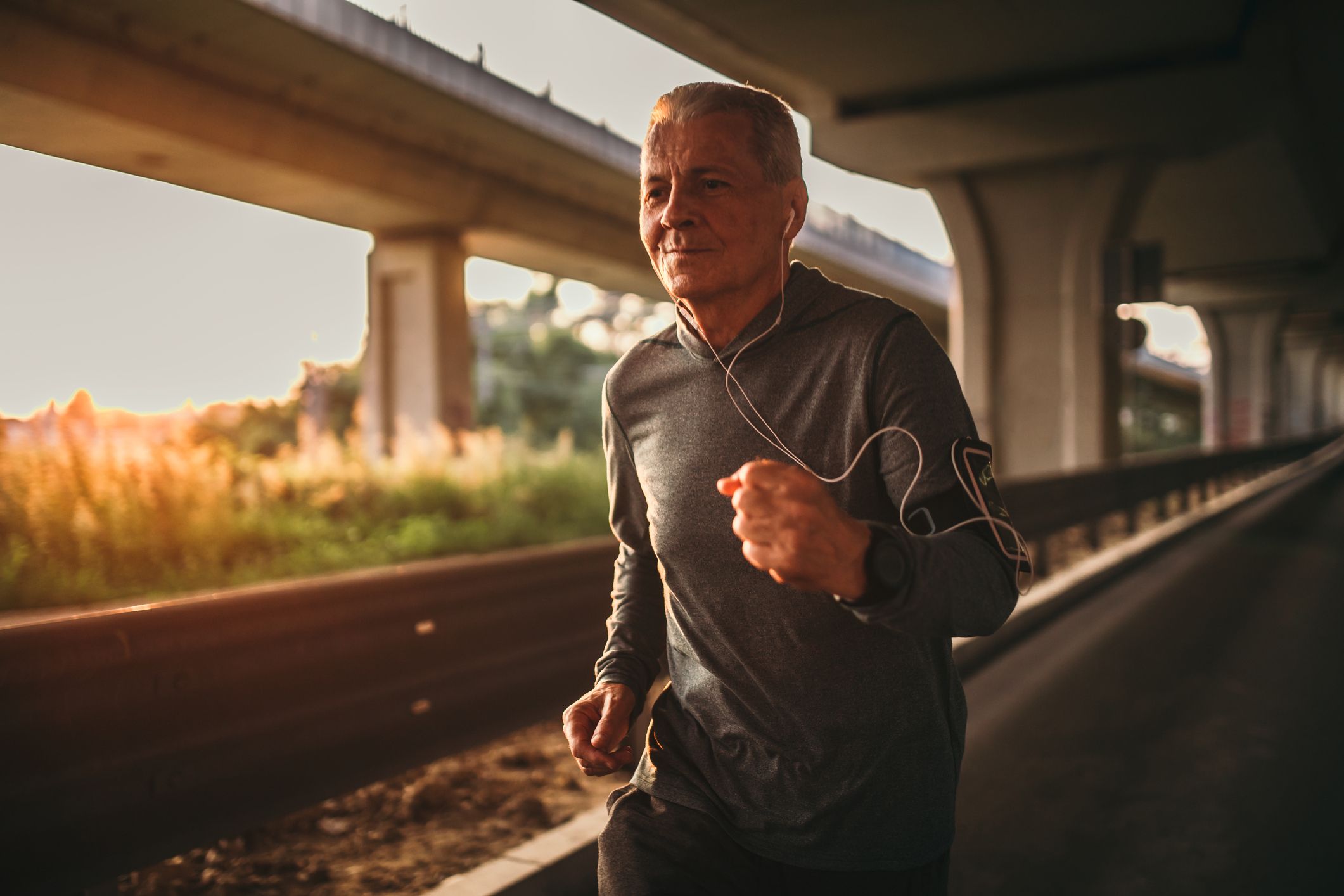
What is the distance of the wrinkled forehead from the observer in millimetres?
1856

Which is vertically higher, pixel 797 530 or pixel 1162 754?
pixel 797 530

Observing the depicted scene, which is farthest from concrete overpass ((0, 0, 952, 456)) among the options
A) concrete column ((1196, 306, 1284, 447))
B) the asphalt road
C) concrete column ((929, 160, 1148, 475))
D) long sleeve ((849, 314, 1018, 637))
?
concrete column ((1196, 306, 1284, 447))

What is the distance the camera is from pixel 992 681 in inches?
293

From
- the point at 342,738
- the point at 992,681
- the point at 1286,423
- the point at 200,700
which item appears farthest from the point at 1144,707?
the point at 1286,423

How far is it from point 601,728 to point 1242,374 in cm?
5560

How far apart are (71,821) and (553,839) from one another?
5.34 ft

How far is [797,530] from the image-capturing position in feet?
4.59

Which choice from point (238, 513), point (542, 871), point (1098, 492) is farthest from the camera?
point (1098, 492)

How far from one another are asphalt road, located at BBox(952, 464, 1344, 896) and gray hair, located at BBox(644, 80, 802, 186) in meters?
3.13

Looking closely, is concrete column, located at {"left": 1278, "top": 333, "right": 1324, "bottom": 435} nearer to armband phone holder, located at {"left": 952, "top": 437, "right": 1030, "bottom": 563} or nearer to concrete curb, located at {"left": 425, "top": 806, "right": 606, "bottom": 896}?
concrete curb, located at {"left": 425, "top": 806, "right": 606, "bottom": 896}

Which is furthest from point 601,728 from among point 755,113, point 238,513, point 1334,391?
Result: point 1334,391

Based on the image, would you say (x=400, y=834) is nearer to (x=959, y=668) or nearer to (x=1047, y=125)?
(x=959, y=668)

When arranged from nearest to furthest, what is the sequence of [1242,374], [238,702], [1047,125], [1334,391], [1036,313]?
[238,702] → [1047,125] → [1036,313] → [1242,374] → [1334,391]

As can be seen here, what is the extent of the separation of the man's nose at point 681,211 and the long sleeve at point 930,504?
0.36m
